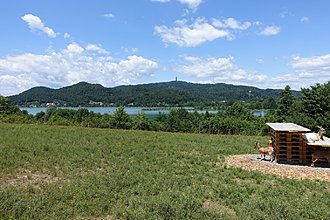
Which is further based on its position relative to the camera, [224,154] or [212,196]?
[224,154]

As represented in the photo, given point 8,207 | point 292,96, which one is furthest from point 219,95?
point 8,207

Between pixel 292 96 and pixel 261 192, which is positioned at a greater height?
pixel 292 96

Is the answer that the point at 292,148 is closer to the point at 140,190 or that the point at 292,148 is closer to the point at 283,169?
the point at 283,169

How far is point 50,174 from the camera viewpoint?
10648 millimetres

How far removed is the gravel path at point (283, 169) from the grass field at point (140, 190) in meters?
0.85

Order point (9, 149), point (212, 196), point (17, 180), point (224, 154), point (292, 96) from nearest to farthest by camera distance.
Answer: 1. point (212, 196)
2. point (17, 180)
3. point (9, 149)
4. point (224, 154)
5. point (292, 96)

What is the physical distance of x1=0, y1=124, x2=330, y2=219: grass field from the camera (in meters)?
7.37

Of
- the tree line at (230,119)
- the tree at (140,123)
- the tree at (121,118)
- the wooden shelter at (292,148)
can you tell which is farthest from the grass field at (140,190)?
the tree at (121,118)

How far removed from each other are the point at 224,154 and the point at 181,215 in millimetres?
10763

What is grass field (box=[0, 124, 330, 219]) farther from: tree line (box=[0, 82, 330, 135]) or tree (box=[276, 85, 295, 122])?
tree (box=[276, 85, 295, 122])

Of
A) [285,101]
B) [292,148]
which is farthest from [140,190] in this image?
[285,101]

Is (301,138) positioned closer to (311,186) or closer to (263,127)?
(311,186)

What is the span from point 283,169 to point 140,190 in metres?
7.02

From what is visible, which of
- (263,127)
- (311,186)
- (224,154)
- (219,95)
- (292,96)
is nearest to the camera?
(311,186)
